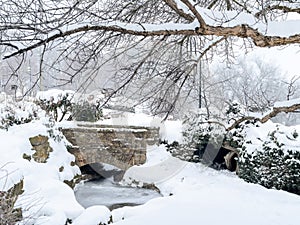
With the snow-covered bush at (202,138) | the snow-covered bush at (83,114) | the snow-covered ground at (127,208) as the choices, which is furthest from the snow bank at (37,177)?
the snow-covered bush at (202,138)

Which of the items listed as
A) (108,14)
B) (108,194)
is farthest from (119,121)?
(108,14)

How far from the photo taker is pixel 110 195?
8203mm

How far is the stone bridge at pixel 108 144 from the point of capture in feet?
28.1

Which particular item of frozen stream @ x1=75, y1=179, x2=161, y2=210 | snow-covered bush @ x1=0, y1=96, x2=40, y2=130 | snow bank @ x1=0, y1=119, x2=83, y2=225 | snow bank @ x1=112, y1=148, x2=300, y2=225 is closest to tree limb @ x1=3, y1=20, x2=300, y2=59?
snow bank @ x1=0, y1=119, x2=83, y2=225

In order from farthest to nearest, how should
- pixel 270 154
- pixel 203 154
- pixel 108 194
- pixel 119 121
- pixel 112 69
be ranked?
pixel 119 121
pixel 203 154
pixel 108 194
pixel 270 154
pixel 112 69

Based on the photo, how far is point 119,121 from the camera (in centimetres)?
997

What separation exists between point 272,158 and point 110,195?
4.05 meters

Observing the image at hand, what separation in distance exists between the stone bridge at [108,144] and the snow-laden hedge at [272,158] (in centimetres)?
317

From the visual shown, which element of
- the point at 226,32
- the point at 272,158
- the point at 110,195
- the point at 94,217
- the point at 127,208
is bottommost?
the point at 110,195

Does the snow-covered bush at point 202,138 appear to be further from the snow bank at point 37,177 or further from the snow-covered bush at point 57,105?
the snow-covered bush at point 57,105

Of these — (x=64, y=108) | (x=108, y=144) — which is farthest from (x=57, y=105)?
(x=108, y=144)

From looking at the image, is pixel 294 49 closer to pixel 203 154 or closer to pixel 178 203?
pixel 178 203

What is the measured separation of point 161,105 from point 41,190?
7.16 ft

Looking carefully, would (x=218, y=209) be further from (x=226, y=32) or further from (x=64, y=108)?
(x=64, y=108)
